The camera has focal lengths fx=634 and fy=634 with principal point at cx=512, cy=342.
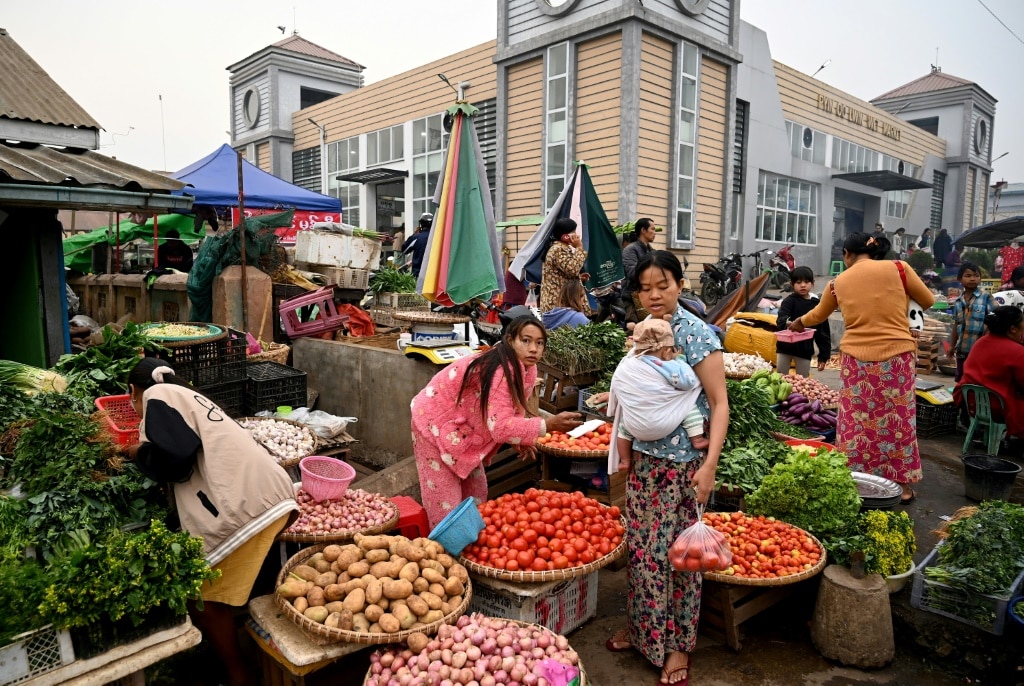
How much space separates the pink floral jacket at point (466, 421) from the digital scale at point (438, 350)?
188 cm

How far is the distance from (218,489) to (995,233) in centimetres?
1660

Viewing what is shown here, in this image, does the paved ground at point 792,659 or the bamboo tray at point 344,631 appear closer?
the bamboo tray at point 344,631

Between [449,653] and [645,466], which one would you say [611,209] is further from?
[449,653]

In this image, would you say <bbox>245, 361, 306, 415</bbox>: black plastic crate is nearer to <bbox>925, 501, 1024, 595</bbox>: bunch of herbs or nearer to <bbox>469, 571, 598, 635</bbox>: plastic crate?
<bbox>469, 571, 598, 635</bbox>: plastic crate

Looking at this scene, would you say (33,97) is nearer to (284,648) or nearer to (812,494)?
(284,648)

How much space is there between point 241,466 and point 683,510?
7.01 ft

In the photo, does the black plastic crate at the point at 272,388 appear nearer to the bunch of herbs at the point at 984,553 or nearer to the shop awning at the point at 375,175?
the bunch of herbs at the point at 984,553

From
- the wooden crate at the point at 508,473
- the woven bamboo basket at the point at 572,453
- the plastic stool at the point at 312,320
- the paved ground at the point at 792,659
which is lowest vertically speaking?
the paved ground at the point at 792,659

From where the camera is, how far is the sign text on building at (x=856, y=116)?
2022 cm

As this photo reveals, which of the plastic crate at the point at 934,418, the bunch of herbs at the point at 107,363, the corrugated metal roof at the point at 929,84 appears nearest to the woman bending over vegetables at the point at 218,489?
the bunch of herbs at the point at 107,363

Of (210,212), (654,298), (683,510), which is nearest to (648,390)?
(654,298)

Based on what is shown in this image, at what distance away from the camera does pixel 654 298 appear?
117 inches

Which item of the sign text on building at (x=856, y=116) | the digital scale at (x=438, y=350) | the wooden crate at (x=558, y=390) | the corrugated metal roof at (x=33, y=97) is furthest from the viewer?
the sign text on building at (x=856, y=116)

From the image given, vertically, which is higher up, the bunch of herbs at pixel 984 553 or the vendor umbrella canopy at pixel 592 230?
the vendor umbrella canopy at pixel 592 230
